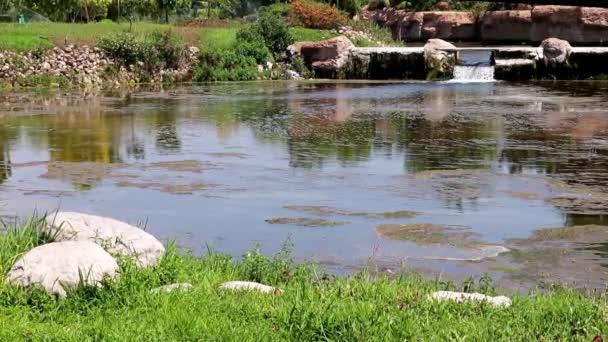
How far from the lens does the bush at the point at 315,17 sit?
46.2 metres

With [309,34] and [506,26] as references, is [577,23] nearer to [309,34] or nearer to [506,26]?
[506,26]

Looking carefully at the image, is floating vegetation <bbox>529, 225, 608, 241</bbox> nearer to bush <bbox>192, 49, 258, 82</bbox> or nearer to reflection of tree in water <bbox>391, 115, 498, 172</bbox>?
reflection of tree in water <bbox>391, 115, 498, 172</bbox>

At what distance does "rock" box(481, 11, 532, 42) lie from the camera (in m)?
54.7

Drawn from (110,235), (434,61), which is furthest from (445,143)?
(434,61)

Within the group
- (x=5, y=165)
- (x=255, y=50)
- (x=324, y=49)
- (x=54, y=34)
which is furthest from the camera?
(x=324, y=49)

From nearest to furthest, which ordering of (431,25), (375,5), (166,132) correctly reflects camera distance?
(166,132), (431,25), (375,5)

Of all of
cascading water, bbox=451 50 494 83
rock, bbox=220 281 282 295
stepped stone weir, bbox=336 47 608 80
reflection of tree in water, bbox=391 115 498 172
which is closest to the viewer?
rock, bbox=220 281 282 295

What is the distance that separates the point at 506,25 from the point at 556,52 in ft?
65.0

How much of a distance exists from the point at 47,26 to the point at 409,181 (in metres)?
29.8

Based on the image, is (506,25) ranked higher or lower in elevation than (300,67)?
higher

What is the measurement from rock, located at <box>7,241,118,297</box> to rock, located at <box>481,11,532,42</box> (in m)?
49.9

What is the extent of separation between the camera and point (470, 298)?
683cm

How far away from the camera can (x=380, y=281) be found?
7.75 meters

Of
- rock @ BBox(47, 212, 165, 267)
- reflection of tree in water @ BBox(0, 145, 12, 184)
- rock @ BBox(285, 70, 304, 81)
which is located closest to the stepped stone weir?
rock @ BBox(285, 70, 304, 81)
